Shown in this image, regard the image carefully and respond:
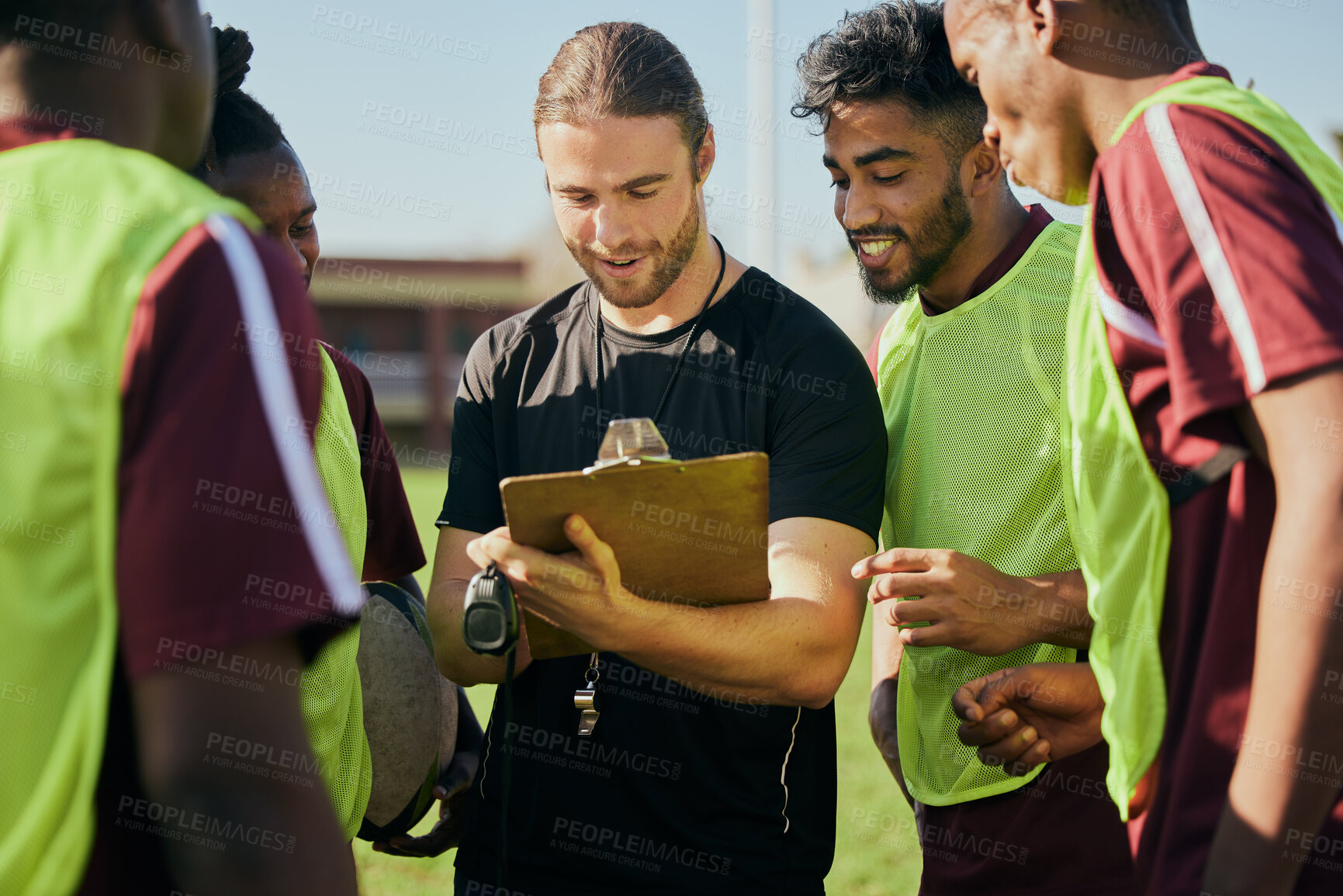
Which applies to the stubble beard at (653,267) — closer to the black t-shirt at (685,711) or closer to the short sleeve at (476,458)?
the black t-shirt at (685,711)

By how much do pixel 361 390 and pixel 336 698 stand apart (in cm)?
99

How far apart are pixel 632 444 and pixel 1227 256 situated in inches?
35.8

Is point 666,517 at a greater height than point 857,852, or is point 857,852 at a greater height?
point 666,517

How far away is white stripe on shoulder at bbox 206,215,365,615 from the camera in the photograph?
3.60 ft

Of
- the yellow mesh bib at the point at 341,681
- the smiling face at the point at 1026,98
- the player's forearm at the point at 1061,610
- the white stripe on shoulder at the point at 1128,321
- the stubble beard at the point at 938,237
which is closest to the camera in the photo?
the white stripe on shoulder at the point at 1128,321

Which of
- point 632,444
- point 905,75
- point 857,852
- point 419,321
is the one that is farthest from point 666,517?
point 419,321

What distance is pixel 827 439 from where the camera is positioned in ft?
7.55

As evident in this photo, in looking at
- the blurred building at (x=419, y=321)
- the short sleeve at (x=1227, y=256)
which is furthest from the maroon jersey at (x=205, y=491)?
the blurred building at (x=419, y=321)

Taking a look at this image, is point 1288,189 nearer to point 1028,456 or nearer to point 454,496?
point 1028,456

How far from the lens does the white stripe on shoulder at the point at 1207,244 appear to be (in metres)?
1.28

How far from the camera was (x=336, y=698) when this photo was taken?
1.97m

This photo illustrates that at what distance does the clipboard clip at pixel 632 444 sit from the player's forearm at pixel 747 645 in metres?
0.35

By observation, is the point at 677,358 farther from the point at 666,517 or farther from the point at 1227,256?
the point at 1227,256

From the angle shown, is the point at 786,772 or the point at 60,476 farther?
the point at 786,772
